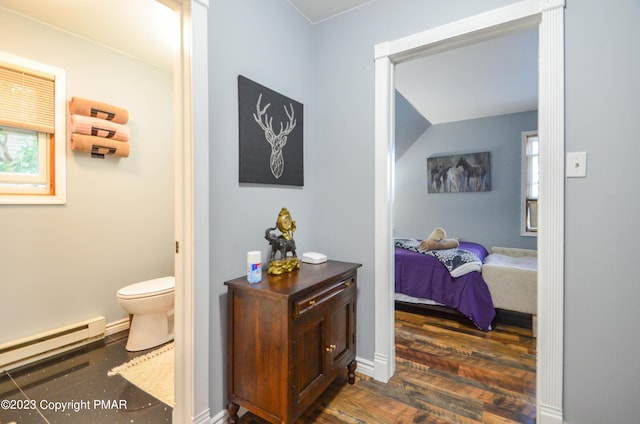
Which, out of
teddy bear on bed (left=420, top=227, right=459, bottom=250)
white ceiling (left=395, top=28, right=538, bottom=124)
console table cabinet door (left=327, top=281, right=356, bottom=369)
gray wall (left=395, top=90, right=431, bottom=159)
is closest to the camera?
console table cabinet door (left=327, top=281, right=356, bottom=369)

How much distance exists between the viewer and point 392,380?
1.91 m

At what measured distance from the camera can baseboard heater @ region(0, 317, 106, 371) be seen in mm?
1978

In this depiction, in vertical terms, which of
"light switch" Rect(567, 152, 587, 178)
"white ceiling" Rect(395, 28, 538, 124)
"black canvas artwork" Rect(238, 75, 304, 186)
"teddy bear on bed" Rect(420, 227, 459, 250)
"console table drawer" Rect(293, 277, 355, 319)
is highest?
"white ceiling" Rect(395, 28, 538, 124)

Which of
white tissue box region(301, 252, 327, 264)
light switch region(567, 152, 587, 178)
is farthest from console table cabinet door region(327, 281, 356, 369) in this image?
light switch region(567, 152, 587, 178)

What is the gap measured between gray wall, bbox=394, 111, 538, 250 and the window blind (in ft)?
15.5

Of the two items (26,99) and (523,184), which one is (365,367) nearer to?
(26,99)

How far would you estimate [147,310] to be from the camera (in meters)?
2.24

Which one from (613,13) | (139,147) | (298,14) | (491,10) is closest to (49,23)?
(139,147)

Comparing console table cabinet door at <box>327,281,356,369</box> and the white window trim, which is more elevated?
the white window trim

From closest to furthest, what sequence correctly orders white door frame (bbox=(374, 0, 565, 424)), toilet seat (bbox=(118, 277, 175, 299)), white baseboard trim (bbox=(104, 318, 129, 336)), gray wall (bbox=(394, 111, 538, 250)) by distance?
white door frame (bbox=(374, 0, 565, 424))
toilet seat (bbox=(118, 277, 175, 299))
white baseboard trim (bbox=(104, 318, 129, 336))
gray wall (bbox=(394, 111, 538, 250))

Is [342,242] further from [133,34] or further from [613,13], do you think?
[133,34]

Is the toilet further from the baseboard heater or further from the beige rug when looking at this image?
the baseboard heater

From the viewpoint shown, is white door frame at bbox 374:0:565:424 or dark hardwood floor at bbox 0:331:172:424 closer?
white door frame at bbox 374:0:565:424

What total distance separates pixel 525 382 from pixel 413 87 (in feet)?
9.73
